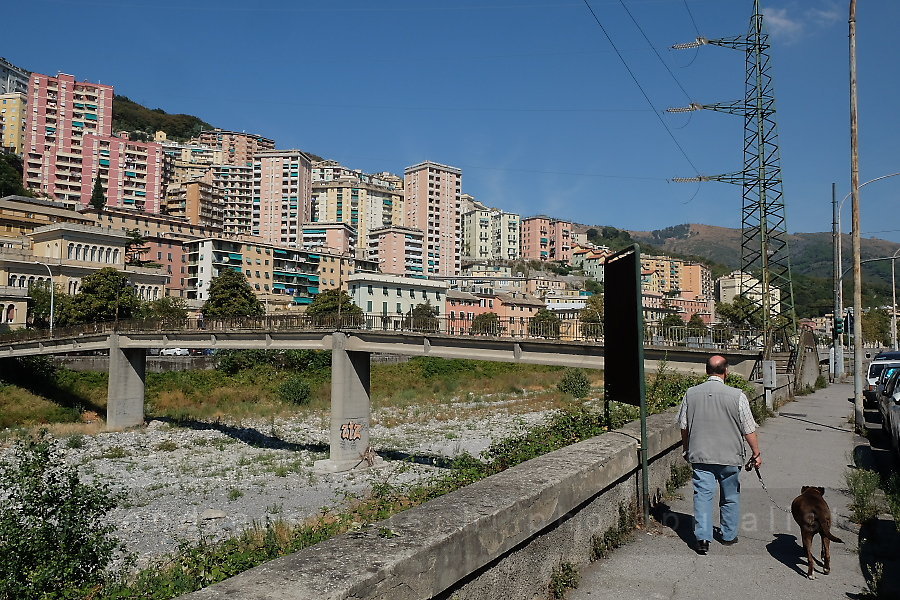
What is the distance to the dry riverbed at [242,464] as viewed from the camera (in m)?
18.7

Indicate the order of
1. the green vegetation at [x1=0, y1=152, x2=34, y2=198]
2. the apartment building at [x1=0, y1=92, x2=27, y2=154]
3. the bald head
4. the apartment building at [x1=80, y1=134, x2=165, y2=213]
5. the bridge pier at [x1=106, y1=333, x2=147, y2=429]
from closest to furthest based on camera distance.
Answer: the bald head < the bridge pier at [x1=106, y1=333, x2=147, y2=429] < the green vegetation at [x1=0, y1=152, x2=34, y2=198] < the apartment building at [x1=80, y1=134, x2=165, y2=213] < the apartment building at [x1=0, y1=92, x2=27, y2=154]

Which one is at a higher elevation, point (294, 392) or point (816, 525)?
point (816, 525)

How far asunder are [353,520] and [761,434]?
11.1 metres

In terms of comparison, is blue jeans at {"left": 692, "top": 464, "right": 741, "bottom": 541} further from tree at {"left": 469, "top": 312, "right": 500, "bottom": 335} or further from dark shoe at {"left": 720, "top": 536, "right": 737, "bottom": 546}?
tree at {"left": 469, "top": 312, "right": 500, "bottom": 335}

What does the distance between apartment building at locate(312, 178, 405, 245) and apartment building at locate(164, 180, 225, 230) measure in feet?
83.8

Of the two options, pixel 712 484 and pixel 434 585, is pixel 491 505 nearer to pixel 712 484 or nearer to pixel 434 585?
pixel 434 585

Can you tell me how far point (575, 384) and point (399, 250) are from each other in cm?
8737

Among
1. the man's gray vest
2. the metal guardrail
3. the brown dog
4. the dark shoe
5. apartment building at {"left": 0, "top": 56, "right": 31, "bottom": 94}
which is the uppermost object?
apartment building at {"left": 0, "top": 56, "right": 31, "bottom": 94}

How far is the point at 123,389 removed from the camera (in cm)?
3831

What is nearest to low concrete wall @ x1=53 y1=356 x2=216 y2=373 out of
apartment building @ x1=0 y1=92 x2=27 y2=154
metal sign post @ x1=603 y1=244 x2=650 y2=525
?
metal sign post @ x1=603 y1=244 x2=650 y2=525

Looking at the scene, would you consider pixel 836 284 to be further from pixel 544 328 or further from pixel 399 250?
pixel 399 250

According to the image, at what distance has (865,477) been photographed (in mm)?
7473

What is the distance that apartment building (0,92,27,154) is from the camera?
5044 inches

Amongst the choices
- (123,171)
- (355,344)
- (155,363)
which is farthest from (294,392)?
(123,171)
